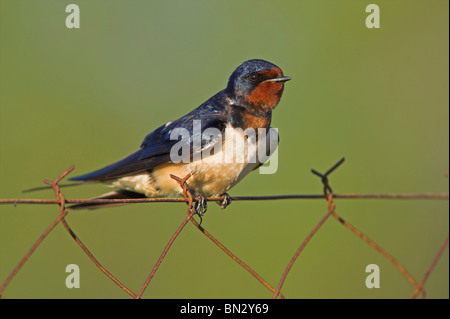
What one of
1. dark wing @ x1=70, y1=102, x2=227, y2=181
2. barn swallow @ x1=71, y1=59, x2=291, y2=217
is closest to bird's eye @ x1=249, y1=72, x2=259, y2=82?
barn swallow @ x1=71, y1=59, x2=291, y2=217

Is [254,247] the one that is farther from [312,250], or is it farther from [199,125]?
[199,125]

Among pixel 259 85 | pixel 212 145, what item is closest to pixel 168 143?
pixel 212 145

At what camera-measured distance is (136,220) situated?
5.29 metres

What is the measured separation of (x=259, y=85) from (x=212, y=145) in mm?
434

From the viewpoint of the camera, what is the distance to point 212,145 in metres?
2.60

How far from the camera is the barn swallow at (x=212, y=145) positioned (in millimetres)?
2648

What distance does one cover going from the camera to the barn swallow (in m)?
2.65

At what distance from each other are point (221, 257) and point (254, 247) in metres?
0.29

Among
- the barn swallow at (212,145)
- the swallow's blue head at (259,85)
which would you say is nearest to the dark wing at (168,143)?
the barn swallow at (212,145)

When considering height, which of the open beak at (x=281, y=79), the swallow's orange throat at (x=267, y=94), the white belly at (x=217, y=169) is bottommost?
the white belly at (x=217, y=169)

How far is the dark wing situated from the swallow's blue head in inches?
6.9

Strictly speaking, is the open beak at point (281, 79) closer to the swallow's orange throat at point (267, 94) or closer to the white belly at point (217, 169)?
the swallow's orange throat at point (267, 94)

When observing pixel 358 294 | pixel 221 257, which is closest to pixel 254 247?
pixel 221 257

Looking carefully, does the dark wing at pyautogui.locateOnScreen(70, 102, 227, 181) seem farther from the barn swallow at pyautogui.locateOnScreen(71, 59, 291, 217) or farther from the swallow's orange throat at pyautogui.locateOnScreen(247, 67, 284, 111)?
the swallow's orange throat at pyautogui.locateOnScreen(247, 67, 284, 111)
